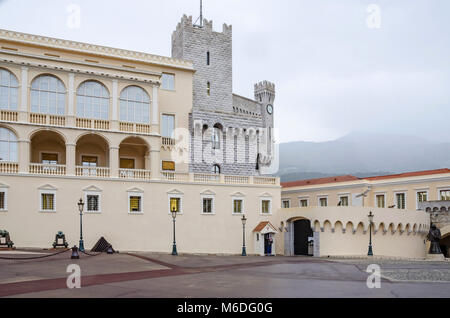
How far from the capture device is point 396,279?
19.7 metres

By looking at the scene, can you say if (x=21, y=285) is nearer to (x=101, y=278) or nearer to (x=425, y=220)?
(x=101, y=278)

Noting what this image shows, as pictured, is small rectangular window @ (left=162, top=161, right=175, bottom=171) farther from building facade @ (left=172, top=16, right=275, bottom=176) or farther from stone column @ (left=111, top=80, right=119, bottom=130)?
stone column @ (left=111, top=80, right=119, bottom=130)

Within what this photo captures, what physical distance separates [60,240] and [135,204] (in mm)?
6031

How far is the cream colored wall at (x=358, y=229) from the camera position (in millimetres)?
→ 39812

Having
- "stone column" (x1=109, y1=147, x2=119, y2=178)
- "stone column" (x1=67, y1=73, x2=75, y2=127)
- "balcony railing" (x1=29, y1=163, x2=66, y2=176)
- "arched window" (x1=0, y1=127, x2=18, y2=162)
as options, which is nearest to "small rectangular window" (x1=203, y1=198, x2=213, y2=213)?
"stone column" (x1=109, y1=147, x2=119, y2=178)

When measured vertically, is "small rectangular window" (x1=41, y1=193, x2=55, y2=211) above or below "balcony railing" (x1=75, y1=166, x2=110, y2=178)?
below

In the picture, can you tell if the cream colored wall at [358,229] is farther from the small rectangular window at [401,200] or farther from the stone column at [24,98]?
the stone column at [24,98]

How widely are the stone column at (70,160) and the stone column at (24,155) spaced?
2.59 metres

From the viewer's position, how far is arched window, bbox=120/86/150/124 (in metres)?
39.2

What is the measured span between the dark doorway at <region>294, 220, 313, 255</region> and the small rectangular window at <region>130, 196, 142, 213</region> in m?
14.6

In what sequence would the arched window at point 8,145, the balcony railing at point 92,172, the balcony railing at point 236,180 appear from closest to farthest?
the arched window at point 8,145 → the balcony railing at point 92,172 → the balcony railing at point 236,180

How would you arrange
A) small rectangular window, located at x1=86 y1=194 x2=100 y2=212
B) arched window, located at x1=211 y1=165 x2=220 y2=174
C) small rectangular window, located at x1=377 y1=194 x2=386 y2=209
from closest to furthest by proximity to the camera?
1. small rectangular window, located at x1=86 y1=194 x2=100 y2=212
2. arched window, located at x1=211 y1=165 x2=220 y2=174
3. small rectangular window, located at x1=377 y1=194 x2=386 y2=209

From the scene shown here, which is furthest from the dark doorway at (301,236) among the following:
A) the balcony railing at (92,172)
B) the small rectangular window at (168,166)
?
the balcony railing at (92,172)
